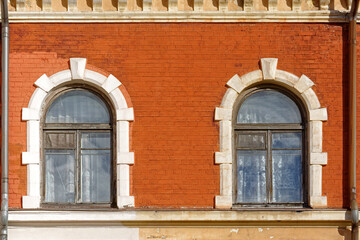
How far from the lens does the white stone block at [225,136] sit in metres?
9.20

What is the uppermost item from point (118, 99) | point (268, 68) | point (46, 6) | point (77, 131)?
point (46, 6)

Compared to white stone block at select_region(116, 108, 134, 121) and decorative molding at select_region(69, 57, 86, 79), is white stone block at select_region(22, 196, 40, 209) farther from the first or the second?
decorative molding at select_region(69, 57, 86, 79)

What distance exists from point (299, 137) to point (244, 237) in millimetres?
1692

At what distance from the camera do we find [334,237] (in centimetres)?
911

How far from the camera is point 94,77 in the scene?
9.27 m

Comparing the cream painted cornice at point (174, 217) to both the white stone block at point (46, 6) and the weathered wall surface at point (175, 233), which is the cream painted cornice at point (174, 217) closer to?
the weathered wall surface at point (175, 233)

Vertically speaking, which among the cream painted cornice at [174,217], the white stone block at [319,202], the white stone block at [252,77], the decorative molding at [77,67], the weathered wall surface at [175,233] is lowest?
the weathered wall surface at [175,233]

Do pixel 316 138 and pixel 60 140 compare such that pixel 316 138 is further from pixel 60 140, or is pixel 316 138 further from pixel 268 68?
pixel 60 140

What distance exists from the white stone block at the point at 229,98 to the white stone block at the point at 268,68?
1.66 feet

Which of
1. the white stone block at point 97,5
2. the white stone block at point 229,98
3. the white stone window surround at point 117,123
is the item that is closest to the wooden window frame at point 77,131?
the white stone window surround at point 117,123

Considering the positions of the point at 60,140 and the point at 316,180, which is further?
the point at 60,140

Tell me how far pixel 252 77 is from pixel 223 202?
6.12 ft

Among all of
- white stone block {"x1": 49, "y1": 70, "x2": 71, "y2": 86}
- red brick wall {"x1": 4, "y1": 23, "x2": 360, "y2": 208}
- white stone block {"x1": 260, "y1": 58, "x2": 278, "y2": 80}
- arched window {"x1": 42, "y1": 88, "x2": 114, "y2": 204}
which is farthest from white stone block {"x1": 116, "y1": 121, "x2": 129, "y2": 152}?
white stone block {"x1": 260, "y1": 58, "x2": 278, "y2": 80}

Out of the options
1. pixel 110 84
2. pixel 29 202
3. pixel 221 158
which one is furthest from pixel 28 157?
pixel 221 158
